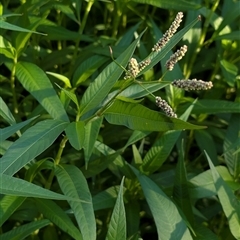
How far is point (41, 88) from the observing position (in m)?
1.10

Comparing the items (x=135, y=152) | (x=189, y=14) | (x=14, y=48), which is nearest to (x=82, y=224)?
(x=135, y=152)

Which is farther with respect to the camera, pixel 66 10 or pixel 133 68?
pixel 66 10

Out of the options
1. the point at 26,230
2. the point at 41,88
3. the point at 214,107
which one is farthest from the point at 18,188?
the point at 214,107

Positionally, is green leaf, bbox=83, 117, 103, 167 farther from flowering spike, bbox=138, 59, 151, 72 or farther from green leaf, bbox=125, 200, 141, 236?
green leaf, bbox=125, 200, 141, 236

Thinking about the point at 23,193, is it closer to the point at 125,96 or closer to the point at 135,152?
the point at 125,96

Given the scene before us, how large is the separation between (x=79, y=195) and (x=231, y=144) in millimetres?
501

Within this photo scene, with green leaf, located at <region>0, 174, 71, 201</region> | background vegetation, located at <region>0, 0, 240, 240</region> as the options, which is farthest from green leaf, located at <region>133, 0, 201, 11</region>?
green leaf, located at <region>0, 174, 71, 201</region>

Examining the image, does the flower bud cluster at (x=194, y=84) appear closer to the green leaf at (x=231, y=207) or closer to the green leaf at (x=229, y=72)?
the green leaf at (x=231, y=207)

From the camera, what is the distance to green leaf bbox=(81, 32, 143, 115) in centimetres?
94

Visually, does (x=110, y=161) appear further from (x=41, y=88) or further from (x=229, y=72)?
(x=229, y=72)

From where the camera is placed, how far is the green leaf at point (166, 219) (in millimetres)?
943

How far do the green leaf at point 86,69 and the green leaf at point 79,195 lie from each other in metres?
0.28

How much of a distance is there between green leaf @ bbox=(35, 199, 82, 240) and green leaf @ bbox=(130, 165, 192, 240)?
0.15 meters

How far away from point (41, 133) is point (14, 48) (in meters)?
0.35
